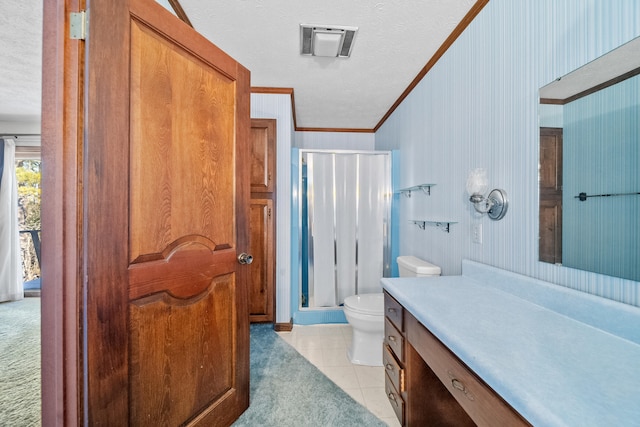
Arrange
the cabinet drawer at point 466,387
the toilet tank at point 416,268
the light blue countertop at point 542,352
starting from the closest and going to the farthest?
the light blue countertop at point 542,352 → the cabinet drawer at point 466,387 → the toilet tank at point 416,268

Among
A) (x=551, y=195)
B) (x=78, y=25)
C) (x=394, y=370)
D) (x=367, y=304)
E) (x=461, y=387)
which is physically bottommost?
(x=394, y=370)

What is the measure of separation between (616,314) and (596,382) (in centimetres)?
37

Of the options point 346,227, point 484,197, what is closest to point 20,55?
point 346,227

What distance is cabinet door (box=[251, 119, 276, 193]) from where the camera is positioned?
2.44 meters

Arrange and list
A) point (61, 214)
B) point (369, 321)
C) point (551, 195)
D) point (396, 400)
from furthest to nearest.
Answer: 1. point (369, 321)
2. point (396, 400)
3. point (551, 195)
4. point (61, 214)

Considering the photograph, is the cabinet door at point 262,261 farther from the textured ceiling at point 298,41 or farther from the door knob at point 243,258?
the textured ceiling at point 298,41

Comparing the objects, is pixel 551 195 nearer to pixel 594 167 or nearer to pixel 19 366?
pixel 594 167

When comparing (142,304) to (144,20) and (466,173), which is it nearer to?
(144,20)

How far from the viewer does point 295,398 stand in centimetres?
152

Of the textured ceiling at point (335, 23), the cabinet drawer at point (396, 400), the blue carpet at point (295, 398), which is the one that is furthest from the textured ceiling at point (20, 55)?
the cabinet drawer at point (396, 400)

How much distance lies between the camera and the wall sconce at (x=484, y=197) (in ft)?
4.02

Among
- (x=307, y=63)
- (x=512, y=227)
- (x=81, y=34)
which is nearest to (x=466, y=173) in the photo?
(x=512, y=227)

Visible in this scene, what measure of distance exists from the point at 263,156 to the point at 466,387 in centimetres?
224

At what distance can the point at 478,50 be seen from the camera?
4.59 feet
